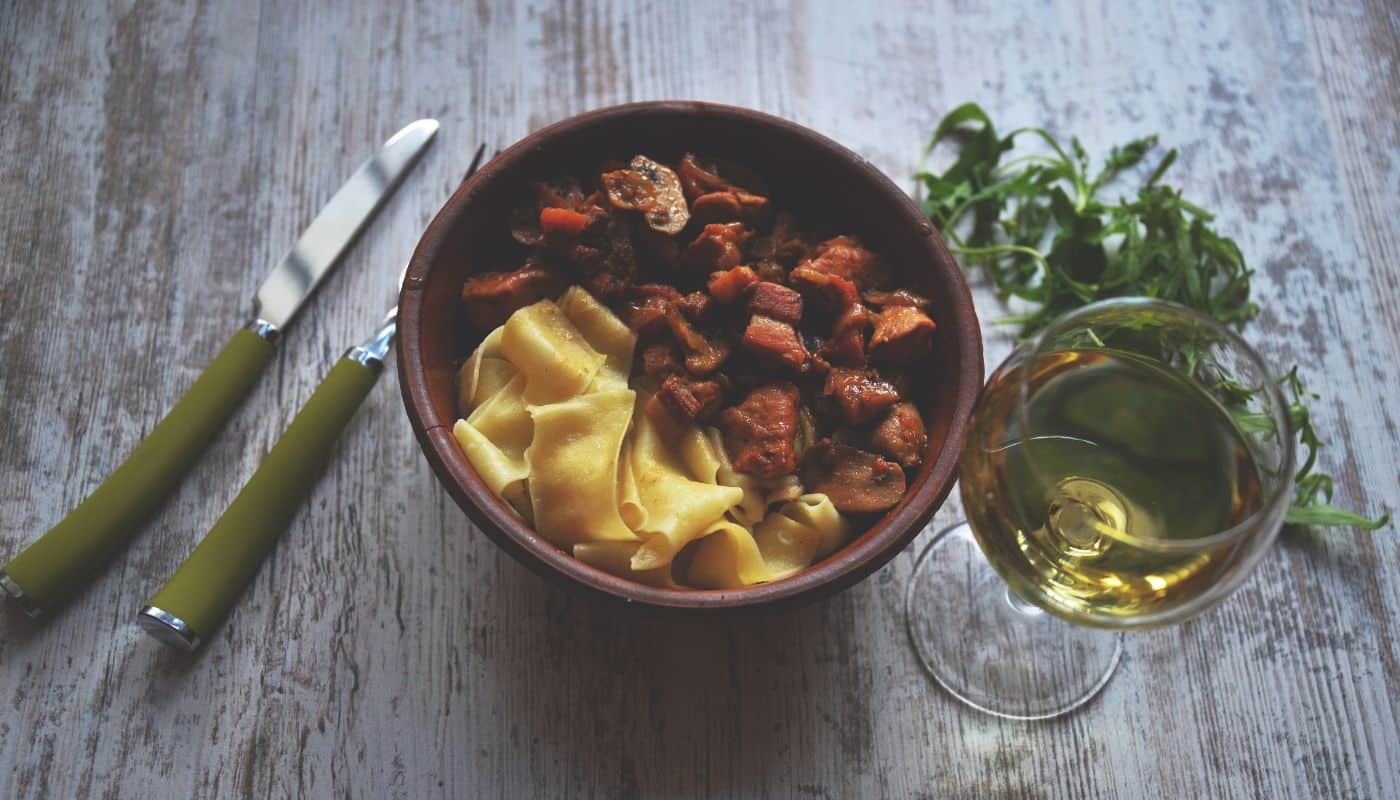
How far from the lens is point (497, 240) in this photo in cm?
236

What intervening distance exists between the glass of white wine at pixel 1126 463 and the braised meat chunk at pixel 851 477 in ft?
0.51

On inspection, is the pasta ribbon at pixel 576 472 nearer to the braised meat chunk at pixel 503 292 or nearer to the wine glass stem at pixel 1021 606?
Answer: the braised meat chunk at pixel 503 292

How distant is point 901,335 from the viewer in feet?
7.22

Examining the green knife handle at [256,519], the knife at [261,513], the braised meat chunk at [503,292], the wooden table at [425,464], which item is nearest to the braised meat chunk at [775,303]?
the braised meat chunk at [503,292]

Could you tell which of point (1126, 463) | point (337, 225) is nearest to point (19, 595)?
point (337, 225)

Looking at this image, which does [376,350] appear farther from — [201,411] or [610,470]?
[610,470]

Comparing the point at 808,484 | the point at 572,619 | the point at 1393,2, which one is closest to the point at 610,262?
the point at 808,484

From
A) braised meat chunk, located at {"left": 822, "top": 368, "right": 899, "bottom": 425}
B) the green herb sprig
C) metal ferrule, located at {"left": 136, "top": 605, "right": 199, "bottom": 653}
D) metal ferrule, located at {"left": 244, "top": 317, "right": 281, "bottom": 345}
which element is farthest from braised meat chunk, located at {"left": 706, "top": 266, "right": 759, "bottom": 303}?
metal ferrule, located at {"left": 136, "top": 605, "right": 199, "bottom": 653}

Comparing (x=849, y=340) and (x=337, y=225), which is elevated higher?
(x=337, y=225)

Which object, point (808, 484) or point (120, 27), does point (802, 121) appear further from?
point (120, 27)

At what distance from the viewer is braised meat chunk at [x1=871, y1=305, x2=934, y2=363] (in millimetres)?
2207

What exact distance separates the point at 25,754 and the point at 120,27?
1778 mm

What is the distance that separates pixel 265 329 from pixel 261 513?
0.44 metres

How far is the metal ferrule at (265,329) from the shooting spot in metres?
2.56
